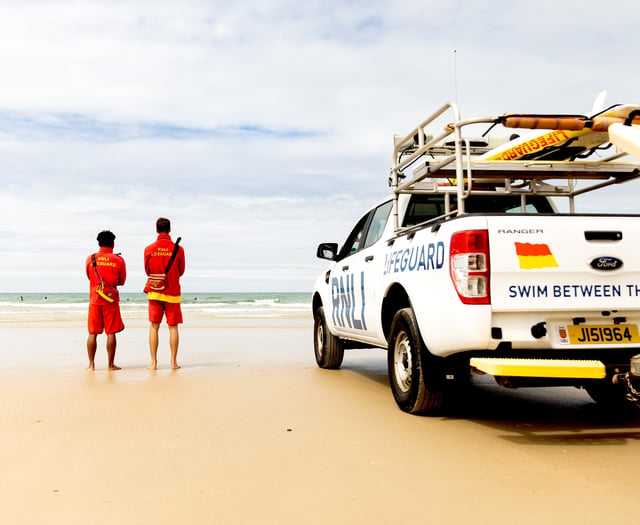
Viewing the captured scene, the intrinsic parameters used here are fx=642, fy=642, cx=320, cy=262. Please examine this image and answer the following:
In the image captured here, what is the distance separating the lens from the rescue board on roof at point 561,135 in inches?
175

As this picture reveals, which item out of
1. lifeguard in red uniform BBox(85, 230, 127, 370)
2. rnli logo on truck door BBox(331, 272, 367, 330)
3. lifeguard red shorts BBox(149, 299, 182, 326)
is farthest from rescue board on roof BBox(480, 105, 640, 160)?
lifeguard in red uniform BBox(85, 230, 127, 370)

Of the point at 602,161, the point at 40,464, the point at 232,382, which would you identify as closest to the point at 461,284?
the point at 602,161

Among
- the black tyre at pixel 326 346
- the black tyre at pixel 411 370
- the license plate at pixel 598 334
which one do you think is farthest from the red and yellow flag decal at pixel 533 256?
the black tyre at pixel 326 346

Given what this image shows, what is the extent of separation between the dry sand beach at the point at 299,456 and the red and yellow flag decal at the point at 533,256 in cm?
116

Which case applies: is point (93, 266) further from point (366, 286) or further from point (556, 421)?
point (556, 421)

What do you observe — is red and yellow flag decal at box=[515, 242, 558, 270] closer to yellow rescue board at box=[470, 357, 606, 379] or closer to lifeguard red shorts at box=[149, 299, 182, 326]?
yellow rescue board at box=[470, 357, 606, 379]

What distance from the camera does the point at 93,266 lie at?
26.2 feet

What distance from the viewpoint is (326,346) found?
8188mm

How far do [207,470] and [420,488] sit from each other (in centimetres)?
119

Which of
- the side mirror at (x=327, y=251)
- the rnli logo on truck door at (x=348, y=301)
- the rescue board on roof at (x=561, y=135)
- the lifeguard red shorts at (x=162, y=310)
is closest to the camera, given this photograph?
the rescue board on roof at (x=561, y=135)

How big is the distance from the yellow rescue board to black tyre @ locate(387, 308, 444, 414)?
838mm

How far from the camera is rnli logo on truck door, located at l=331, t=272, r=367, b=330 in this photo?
6460 millimetres

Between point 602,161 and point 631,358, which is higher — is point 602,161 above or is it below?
above

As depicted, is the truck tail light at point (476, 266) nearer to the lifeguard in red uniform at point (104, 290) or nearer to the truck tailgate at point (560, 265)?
the truck tailgate at point (560, 265)
